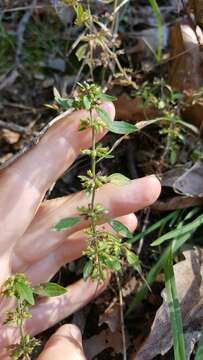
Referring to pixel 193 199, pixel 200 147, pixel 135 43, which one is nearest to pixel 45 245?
pixel 193 199

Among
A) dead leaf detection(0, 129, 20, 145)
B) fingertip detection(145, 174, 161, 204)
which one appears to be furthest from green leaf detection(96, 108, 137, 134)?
dead leaf detection(0, 129, 20, 145)

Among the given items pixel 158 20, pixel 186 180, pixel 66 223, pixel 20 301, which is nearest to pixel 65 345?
pixel 20 301

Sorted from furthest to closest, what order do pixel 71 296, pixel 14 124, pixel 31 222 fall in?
1. pixel 14 124
2. pixel 71 296
3. pixel 31 222

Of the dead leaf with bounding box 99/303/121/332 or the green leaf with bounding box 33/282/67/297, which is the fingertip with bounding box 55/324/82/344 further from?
the green leaf with bounding box 33/282/67/297

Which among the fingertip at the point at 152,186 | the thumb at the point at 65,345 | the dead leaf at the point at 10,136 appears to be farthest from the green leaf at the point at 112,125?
the dead leaf at the point at 10,136

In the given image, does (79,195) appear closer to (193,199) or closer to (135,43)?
(193,199)

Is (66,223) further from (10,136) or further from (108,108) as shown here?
(10,136)
